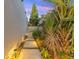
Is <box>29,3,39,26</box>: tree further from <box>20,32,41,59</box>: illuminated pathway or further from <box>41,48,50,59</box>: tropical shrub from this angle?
<box>41,48,50,59</box>: tropical shrub

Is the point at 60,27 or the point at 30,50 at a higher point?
the point at 60,27

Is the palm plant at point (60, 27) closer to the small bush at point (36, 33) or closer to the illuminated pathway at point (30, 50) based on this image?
the small bush at point (36, 33)

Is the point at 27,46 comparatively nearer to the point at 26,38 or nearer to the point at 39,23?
the point at 26,38

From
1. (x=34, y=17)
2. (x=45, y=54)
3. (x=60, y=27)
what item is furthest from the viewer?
(x=45, y=54)

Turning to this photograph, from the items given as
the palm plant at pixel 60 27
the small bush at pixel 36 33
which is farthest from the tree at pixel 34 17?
the palm plant at pixel 60 27

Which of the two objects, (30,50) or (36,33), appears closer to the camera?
(36,33)

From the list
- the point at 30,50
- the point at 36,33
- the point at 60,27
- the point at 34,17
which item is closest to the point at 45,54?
the point at 30,50

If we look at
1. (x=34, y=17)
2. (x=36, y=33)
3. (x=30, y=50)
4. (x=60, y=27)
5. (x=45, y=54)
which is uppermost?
(x=34, y=17)

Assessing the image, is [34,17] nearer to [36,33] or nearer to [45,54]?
[36,33]

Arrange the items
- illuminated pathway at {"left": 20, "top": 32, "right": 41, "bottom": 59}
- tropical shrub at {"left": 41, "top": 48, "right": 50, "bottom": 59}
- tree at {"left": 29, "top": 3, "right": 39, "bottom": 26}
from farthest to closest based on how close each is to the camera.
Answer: tropical shrub at {"left": 41, "top": 48, "right": 50, "bottom": 59}, illuminated pathway at {"left": 20, "top": 32, "right": 41, "bottom": 59}, tree at {"left": 29, "top": 3, "right": 39, "bottom": 26}

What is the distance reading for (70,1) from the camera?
468 cm

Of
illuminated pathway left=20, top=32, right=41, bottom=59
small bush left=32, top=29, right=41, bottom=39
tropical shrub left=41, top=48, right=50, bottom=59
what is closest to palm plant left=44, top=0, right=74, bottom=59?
tropical shrub left=41, top=48, right=50, bottom=59
